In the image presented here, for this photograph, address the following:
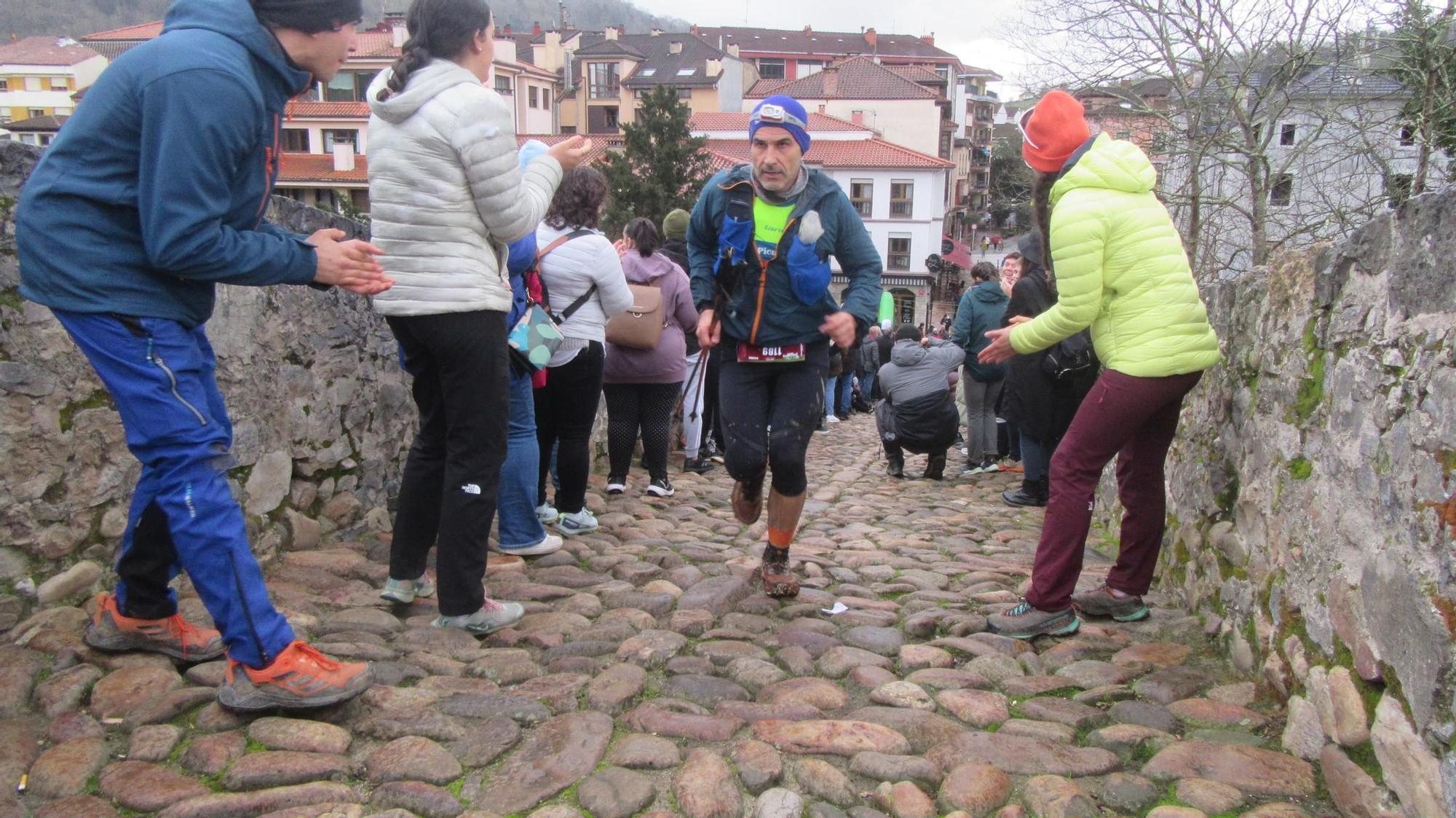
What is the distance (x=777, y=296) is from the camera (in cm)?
412

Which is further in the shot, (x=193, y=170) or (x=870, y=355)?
(x=870, y=355)

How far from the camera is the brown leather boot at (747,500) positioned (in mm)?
4492

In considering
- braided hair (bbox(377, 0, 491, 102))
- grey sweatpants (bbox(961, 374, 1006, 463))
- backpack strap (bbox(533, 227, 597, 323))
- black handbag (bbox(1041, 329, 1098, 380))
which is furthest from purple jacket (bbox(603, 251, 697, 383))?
grey sweatpants (bbox(961, 374, 1006, 463))

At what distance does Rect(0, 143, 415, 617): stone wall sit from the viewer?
3084 mm

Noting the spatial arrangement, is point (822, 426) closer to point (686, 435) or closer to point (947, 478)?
point (947, 478)

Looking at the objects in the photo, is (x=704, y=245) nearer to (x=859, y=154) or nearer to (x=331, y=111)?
(x=859, y=154)

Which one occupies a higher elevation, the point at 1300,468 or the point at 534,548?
the point at 1300,468

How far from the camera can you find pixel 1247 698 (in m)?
3.10

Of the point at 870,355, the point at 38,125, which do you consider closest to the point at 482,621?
the point at 870,355

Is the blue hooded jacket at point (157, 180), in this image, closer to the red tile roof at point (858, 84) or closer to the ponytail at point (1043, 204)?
the ponytail at point (1043, 204)

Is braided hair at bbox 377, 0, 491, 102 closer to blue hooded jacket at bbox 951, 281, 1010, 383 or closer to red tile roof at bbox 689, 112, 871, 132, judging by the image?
blue hooded jacket at bbox 951, 281, 1010, 383

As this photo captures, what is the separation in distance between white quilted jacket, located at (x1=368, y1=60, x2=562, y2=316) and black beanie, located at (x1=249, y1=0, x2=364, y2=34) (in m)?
0.44

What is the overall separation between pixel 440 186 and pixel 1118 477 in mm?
2809

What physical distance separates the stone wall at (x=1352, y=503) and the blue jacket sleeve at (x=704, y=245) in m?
2.20
